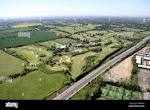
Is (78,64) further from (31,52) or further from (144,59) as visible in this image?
(144,59)

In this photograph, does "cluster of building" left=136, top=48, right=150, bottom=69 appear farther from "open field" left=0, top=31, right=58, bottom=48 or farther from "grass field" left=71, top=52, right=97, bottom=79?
"open field" left=0, top=31, right=58, bottom=48

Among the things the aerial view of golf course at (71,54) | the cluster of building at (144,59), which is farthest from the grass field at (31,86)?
the cluster of building at (144,59)

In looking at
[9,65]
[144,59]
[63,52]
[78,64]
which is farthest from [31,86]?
[144,59]

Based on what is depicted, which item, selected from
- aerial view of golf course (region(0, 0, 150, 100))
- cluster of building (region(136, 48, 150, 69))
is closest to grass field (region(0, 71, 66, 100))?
aerial view of golf course (region(0, 0, 150, 100))

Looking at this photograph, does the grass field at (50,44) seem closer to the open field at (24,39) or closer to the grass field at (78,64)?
the open field at (24,39)

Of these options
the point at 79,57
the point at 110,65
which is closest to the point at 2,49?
the point at 79,57
